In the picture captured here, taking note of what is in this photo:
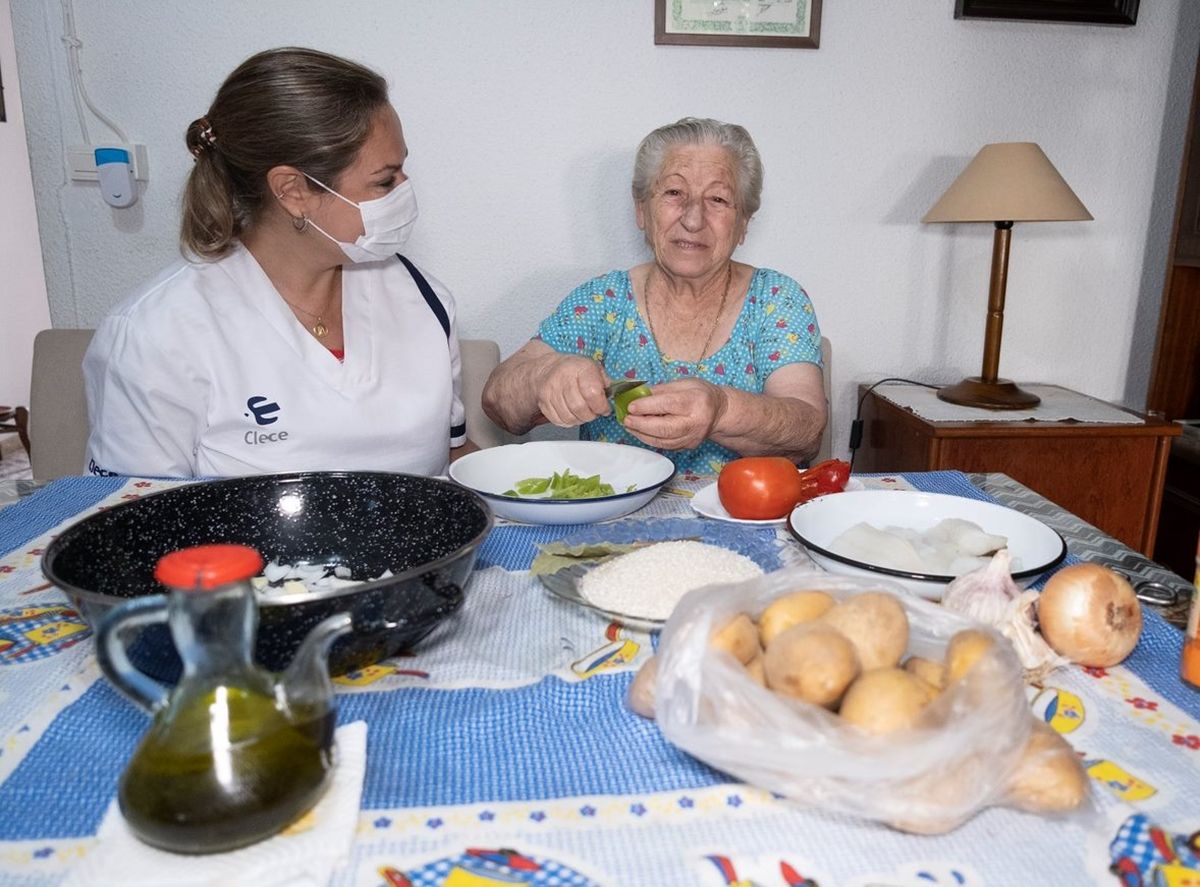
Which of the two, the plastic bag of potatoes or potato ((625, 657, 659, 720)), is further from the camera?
potato ((625, 657, 659, 720))

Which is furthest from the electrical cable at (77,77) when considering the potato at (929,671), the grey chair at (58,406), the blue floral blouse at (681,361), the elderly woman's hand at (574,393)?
the potato at (929,671)

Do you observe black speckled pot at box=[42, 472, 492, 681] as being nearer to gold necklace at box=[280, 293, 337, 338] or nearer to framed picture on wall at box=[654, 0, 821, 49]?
gold necklace at box=[280, 293, 337, 338]

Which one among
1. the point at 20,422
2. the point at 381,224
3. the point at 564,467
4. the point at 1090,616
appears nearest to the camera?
the point at 1090,616

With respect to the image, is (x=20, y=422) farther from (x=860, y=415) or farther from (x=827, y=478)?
(x=827, y=478)

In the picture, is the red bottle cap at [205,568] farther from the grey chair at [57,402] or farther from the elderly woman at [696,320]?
the grey chair at [57,402]

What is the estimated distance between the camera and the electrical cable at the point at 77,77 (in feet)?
7.30

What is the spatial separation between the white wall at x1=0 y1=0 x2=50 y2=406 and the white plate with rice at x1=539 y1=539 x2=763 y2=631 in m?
4.65

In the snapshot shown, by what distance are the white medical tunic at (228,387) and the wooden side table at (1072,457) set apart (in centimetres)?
131

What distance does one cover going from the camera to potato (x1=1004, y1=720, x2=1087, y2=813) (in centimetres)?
57

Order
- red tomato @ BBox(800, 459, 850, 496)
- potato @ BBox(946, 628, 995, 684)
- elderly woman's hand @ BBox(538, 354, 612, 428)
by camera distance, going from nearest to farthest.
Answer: potato @ BBox(946, 628, 995, 684)
red tomato @ BBox(800, 459, 850, 496)
elderly woman's hand @ BBox(538, 354, 612, 428)

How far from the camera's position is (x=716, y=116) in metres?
2.39

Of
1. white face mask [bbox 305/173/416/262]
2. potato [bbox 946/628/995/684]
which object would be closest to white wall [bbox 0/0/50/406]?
white face mask [bbox 305/173/416/262]

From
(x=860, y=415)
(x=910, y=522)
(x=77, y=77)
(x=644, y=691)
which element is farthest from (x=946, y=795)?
(x=77, y=77)

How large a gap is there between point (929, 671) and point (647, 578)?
311 mm
